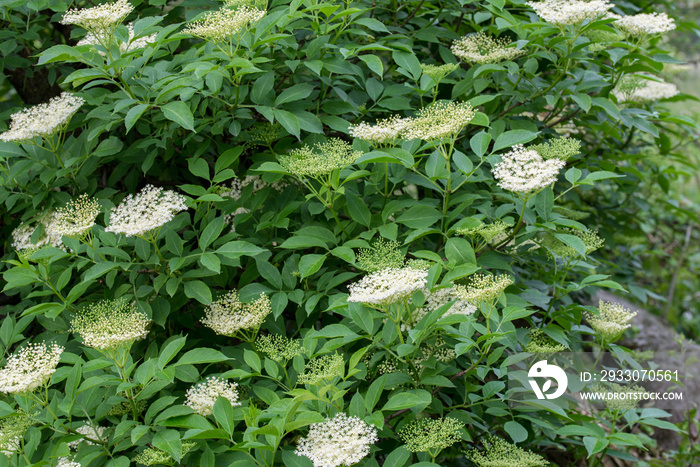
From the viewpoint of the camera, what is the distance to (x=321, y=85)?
237 cm

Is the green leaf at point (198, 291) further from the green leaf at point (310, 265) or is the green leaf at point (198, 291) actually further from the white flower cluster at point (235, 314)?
the green leaf at point (310, 265)

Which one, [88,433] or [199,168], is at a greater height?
[199,168]

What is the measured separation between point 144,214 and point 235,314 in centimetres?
48

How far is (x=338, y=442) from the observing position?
1.56 m

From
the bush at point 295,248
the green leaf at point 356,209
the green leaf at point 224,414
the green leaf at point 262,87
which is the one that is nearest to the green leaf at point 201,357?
the bush at point 295,248

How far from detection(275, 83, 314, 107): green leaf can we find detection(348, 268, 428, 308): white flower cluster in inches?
31.9

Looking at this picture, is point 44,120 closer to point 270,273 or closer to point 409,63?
point 270,273

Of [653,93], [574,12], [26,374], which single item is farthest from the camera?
[653,93]

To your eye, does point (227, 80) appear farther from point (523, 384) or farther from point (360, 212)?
point (523, 384)

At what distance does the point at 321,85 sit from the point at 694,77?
388 inches

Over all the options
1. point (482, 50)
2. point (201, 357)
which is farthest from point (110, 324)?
point (482, 50)

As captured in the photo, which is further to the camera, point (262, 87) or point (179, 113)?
point (262, 87)

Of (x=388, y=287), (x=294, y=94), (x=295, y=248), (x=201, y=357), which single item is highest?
(x=294, y=94)

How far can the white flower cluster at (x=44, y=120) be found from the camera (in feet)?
7.23
